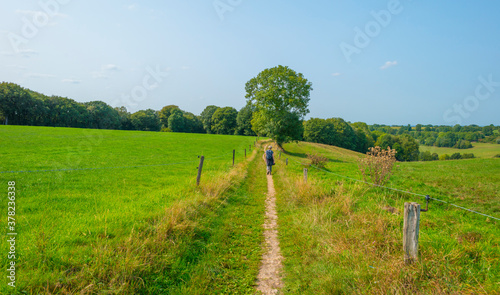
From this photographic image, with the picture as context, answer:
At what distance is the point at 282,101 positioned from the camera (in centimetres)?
4019

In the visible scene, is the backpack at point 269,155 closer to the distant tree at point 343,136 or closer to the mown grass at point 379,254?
the mown grass at point 379,254

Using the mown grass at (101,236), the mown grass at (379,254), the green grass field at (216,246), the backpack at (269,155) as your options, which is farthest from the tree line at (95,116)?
the mown grass at (379,254)

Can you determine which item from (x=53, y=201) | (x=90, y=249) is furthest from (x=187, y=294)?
(x=53, y=201)

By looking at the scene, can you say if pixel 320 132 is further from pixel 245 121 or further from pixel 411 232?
pixel 411 232

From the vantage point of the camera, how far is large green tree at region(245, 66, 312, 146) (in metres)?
39.5

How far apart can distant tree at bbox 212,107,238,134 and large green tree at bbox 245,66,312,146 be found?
58.8m

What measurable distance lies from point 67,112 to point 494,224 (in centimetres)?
9089

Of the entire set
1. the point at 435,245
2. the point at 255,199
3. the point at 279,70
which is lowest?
the point at 255,199

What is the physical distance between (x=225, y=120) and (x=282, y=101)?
6014 cm

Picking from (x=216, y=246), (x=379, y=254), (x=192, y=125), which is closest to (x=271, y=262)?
(x=216, y=246)

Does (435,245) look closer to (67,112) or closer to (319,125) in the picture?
(319,125)

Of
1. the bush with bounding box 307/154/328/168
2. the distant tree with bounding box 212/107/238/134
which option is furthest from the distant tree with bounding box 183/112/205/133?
the bush with bounding box 307/154/328/168

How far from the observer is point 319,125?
280ft

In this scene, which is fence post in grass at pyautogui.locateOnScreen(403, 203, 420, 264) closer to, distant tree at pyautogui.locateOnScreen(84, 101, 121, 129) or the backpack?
the backpack
